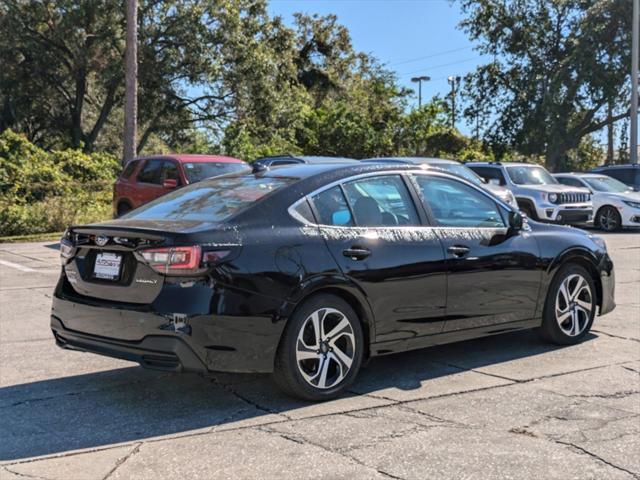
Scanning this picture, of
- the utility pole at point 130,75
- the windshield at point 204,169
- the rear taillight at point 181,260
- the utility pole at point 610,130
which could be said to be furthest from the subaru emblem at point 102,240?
the utility pole at point 610,130

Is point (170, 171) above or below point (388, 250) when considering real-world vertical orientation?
above

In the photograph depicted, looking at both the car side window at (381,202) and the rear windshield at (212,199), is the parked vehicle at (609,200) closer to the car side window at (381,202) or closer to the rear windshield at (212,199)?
the car side window at (381,202)

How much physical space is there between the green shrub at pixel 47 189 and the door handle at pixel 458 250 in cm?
1461

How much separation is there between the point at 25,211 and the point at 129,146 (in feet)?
11.4

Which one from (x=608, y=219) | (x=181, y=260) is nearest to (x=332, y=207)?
A: (x=181, y=260)

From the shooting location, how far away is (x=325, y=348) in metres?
5.01

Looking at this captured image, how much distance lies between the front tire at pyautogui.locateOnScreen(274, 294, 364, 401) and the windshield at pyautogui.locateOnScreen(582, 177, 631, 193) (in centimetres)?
1691

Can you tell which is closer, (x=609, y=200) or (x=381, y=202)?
(x=381, y=202)

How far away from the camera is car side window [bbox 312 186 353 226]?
5.20m

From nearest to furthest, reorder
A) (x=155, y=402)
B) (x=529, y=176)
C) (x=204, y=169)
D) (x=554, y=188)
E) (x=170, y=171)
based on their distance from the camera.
Answer: (x=155, y=402) → (x=204, y=169) → (x=170, y=171) → (x=554, y=188) → (x=529, y=176)

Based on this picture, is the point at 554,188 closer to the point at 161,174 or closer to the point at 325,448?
the point at 161,174

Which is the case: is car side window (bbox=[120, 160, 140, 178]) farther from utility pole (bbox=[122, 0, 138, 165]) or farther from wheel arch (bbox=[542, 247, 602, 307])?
wheel arch (bbox=[542, 247, 602, 307])

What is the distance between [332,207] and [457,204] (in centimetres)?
126

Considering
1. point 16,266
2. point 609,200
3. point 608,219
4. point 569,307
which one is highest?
point 609,200
